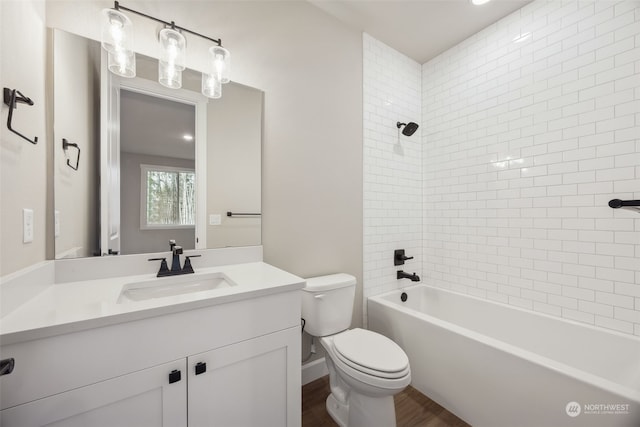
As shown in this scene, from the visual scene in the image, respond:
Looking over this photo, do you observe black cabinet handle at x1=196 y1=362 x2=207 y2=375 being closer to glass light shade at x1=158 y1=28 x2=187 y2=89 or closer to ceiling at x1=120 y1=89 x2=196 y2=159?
ceiling at x1=120 y1=89 x2=196 y2=159

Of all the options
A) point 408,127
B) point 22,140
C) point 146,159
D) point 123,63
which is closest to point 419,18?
point 408,127

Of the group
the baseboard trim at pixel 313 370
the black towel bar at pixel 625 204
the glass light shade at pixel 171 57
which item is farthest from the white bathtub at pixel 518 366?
the glass light shade at pixel 171 57

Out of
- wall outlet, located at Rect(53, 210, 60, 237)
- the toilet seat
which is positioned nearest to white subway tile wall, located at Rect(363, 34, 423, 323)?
the toilet seat

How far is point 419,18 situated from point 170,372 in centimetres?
268

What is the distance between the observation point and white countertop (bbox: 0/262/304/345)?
0.68 m

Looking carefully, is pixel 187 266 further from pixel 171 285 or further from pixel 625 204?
pixel 625 204

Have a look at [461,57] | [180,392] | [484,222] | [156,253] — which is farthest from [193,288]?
[461,57]

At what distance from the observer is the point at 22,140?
908 millimetres

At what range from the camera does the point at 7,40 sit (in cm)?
80

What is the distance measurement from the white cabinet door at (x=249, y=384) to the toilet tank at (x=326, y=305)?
17.9 inches

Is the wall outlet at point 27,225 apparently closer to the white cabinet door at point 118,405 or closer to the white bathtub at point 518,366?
the white cabinet door at point 118,405

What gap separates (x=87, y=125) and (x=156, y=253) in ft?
2.21

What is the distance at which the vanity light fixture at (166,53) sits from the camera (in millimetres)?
1156

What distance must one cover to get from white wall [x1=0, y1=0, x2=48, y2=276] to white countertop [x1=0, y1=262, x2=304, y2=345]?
0.15 m
